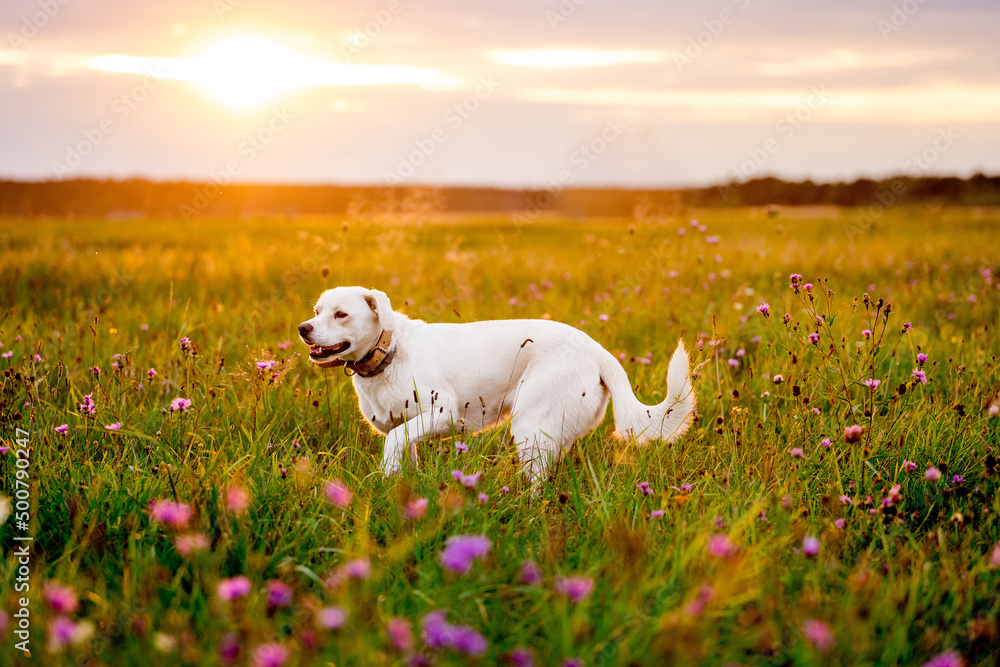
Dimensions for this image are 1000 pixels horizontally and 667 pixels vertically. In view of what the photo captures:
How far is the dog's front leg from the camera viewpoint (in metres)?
3.00

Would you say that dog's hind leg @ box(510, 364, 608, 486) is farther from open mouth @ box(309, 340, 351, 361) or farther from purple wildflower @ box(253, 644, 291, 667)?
purple wildflower @ box(253, 644, 291, 667)

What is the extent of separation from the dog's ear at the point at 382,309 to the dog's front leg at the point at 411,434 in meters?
0.53

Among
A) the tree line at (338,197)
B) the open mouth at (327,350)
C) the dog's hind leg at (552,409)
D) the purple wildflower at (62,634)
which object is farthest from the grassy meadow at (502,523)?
the tree line at (338,197)

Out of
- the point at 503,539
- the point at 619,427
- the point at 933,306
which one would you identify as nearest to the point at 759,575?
the point at 503,539

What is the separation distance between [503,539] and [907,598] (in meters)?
1.35

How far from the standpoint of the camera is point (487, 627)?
6.50ft

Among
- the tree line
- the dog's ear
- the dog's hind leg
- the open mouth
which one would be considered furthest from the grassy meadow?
the tree line

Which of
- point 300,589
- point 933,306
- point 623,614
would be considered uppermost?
point 933,306

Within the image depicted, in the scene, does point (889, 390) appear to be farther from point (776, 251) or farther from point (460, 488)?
point (776, 251)

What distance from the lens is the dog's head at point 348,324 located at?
3.47 m

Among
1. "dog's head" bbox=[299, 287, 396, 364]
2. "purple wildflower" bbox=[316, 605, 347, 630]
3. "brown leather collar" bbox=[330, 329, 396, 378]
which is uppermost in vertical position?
"dog's head" bbox=[299, 287, 396, 364]

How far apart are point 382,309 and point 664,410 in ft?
5.12

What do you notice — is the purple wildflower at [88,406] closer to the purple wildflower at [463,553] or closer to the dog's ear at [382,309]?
the dog's ear at [382,309]

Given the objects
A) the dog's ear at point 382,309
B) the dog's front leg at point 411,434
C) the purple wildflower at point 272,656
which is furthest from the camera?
the dog's ear at point 382,309
